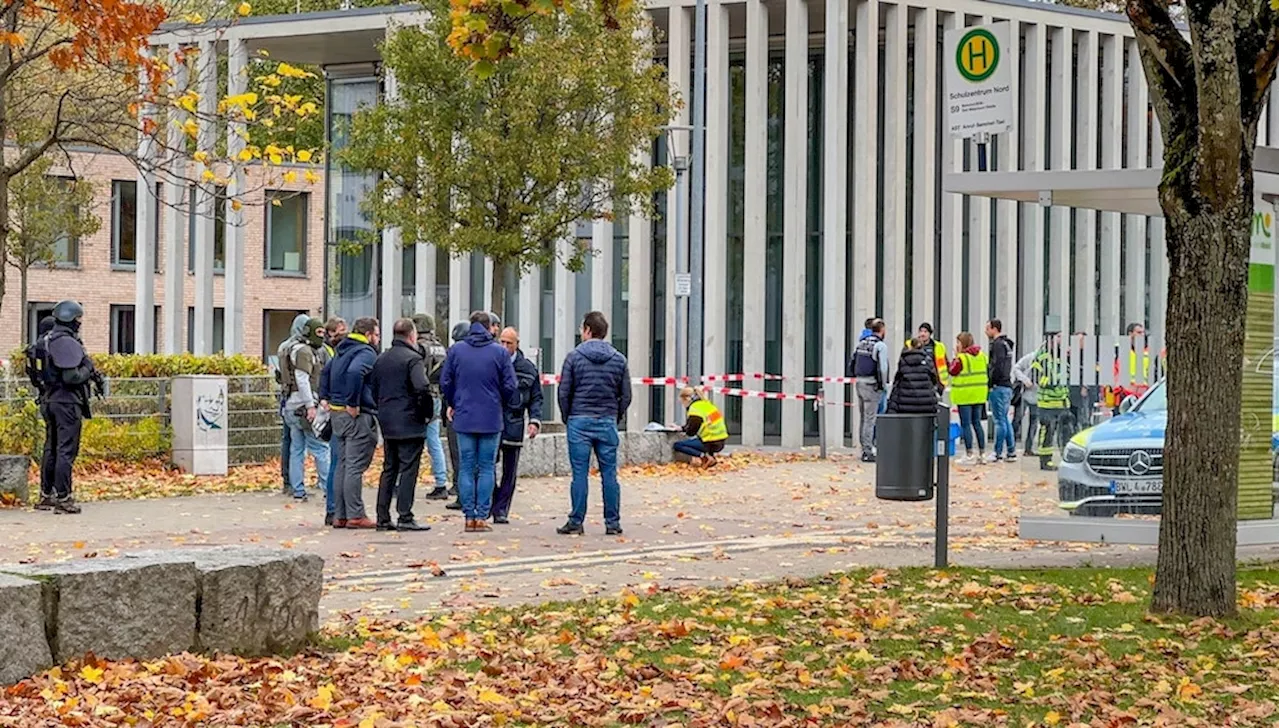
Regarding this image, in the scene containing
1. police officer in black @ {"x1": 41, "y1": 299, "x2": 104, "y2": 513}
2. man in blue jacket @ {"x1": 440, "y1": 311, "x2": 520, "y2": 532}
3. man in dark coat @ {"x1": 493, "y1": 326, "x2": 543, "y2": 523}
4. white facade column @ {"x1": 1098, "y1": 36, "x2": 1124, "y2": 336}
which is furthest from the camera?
white facade column @ {"x1": 1098, "y1": 36, "x2": 1124, "y2": 336}

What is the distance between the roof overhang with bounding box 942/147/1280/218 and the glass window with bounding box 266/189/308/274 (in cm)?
4503

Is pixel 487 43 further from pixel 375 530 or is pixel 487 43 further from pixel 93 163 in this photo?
pixel 93 163

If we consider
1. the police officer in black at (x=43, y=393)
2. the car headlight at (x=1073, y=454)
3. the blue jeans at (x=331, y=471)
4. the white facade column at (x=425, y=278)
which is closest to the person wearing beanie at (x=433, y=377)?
the blue jeans at (x=331, y=471)

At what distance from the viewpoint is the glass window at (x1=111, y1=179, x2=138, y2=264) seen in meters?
56.8

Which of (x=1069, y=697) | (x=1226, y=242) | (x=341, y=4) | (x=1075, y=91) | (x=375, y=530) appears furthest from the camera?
(x=341, y=4)

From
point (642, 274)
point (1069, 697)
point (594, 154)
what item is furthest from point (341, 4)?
point (1069, 697)

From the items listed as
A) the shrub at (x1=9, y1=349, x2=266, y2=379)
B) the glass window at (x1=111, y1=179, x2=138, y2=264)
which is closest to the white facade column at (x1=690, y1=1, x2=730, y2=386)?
the shrub at (x1=9, y1=349, x2=266, y2=379)

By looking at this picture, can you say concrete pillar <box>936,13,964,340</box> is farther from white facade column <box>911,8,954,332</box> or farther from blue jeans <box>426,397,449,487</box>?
blue jeans <box>426,397,449,487</box>

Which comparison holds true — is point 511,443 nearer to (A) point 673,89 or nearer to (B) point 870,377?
(B) point 870,377

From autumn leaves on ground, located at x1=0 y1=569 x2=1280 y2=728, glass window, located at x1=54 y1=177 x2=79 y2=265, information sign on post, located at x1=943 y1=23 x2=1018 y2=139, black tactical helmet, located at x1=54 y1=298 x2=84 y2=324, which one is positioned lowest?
autumn leaves on ground, located at x1=0 y1=569 x2=1280 y2=728

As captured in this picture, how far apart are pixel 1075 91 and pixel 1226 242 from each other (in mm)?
27053

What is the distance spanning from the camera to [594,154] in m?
28.4

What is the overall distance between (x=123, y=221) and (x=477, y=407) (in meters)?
42.8

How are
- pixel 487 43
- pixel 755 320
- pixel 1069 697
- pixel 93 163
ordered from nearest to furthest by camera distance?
pixel 1069 697 < pixel 487 43 < pixel 755 320 < pixel 93 163
